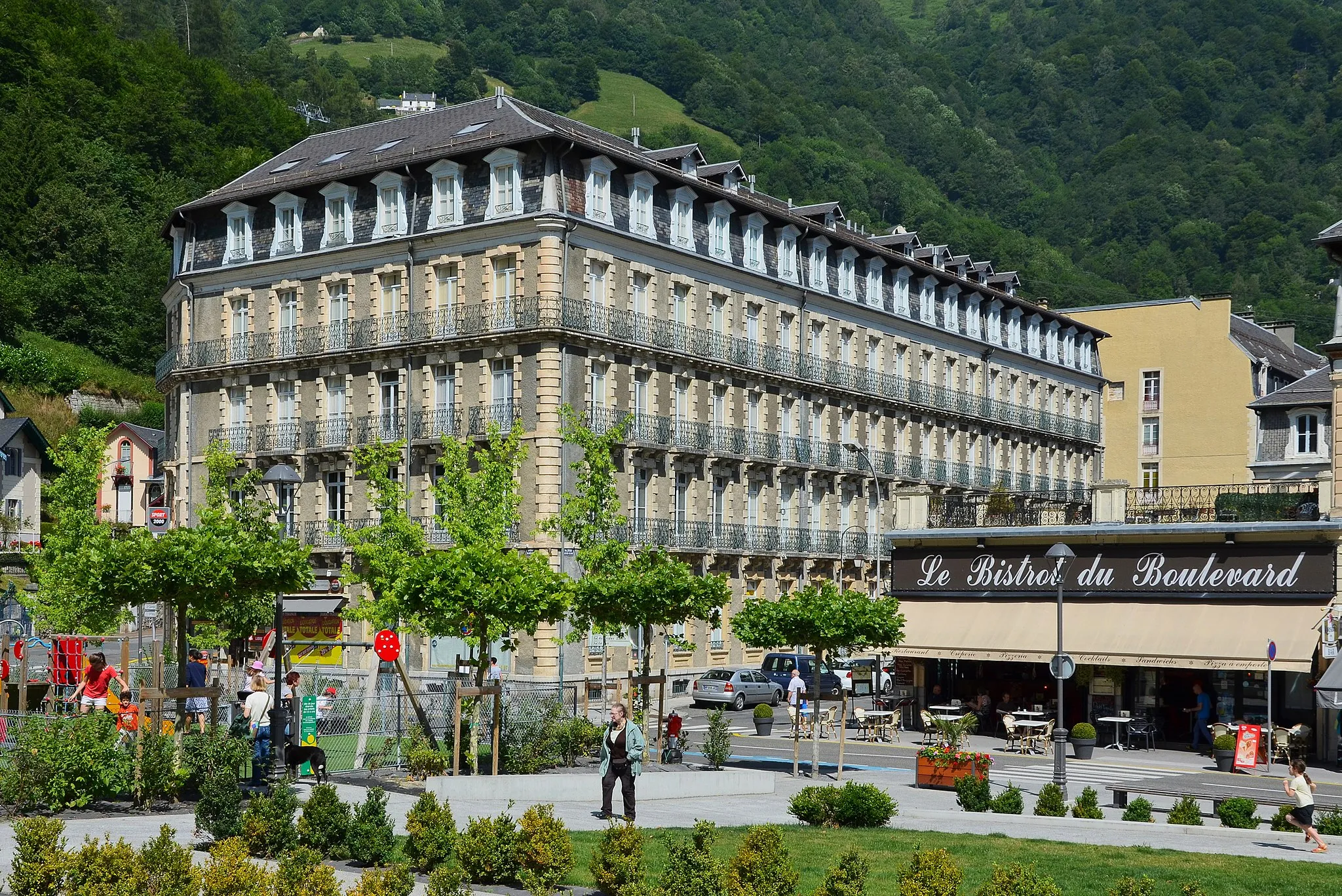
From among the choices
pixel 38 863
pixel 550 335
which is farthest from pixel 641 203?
pixel 38 863

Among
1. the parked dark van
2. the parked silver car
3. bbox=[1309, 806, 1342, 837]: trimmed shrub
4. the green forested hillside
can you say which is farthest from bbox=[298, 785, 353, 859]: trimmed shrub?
the green forested hillside

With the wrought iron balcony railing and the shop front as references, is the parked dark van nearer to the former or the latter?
the shop front

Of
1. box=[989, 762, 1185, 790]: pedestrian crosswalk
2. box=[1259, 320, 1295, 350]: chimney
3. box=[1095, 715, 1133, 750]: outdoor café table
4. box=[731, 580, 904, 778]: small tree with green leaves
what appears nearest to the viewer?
box=[989, 762, 1185, 790]: pedestrian crosswalk

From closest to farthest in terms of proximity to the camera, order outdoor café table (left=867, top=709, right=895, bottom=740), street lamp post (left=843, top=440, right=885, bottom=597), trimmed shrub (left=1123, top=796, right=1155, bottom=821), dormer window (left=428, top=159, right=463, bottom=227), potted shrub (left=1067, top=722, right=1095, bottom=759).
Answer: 1. trimmed shrub (left=1123, top=796, right=1155, bottom=821)
2. potted shrub (left=1067, top=722, right=1095, bottom=759)
3. outdoor café table (left=867, top=709, right=895, bottom=740)
4. dormer window (left=428, top=159, right=463, bottom=227)
5. street lamp post (left=843, top=440, right=885, bottom=597)

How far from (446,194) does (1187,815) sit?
37852 millimetres

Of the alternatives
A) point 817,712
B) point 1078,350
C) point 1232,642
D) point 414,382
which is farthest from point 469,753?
point 1078,350

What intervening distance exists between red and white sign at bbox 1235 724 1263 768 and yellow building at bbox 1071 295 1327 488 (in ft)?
180

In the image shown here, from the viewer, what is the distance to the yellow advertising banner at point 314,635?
56.5 m

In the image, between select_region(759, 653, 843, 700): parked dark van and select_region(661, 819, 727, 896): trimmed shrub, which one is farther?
select_region(759, 653, 843, 700): parked dark van

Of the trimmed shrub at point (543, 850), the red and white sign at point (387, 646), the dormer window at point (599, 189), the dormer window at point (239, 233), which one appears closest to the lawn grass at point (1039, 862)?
the trimmed shrub at point (543, 850)

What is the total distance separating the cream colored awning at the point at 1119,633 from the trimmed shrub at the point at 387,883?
2594cm

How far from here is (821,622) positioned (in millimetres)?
33594

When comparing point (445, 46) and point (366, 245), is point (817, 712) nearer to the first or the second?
point (366, 245)

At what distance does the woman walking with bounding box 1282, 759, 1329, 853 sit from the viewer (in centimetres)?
2316
